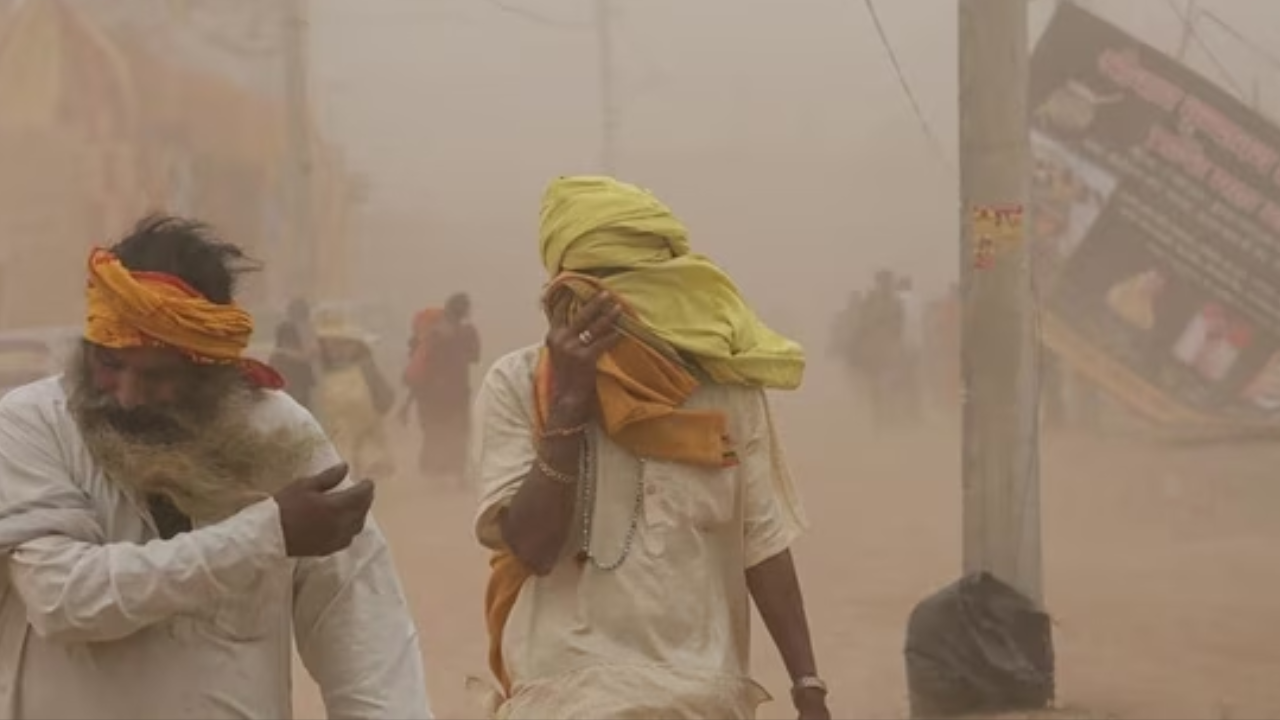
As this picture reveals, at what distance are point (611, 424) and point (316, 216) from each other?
6.14 meters

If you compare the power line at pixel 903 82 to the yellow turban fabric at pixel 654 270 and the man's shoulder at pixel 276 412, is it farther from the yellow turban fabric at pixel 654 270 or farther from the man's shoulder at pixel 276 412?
the man's shoulder at pixel 276 412

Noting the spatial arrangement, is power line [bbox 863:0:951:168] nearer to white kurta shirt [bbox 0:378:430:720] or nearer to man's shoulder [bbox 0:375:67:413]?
white kurta shirt [bbox 0:378:430:720]

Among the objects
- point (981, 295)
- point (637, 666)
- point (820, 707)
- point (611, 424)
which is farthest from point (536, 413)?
point (981, 295)

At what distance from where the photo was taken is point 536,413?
3.68 meters

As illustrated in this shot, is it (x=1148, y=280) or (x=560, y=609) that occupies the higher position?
(x=560, y=609)

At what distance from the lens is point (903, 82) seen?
9172 mm

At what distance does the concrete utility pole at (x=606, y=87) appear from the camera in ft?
30.3

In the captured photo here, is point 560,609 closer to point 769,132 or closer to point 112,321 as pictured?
point 112,321

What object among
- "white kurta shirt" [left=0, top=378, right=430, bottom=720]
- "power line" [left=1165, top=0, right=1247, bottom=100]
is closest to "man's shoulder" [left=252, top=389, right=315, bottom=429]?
"white kurta shirt" [left=0, top=378, right=430, bottom=720]

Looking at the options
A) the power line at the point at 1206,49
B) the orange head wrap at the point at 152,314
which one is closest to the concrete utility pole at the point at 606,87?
the power line at the point at 1206,49

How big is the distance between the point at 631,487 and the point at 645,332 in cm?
25

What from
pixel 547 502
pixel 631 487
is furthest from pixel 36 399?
pixel 631 487

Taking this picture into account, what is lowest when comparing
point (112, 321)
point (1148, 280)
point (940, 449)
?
point (940, 449)

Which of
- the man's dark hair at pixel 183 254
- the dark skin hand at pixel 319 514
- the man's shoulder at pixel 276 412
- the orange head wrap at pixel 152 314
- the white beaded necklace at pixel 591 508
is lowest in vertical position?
the white beaded necklace at pixel 591 508
